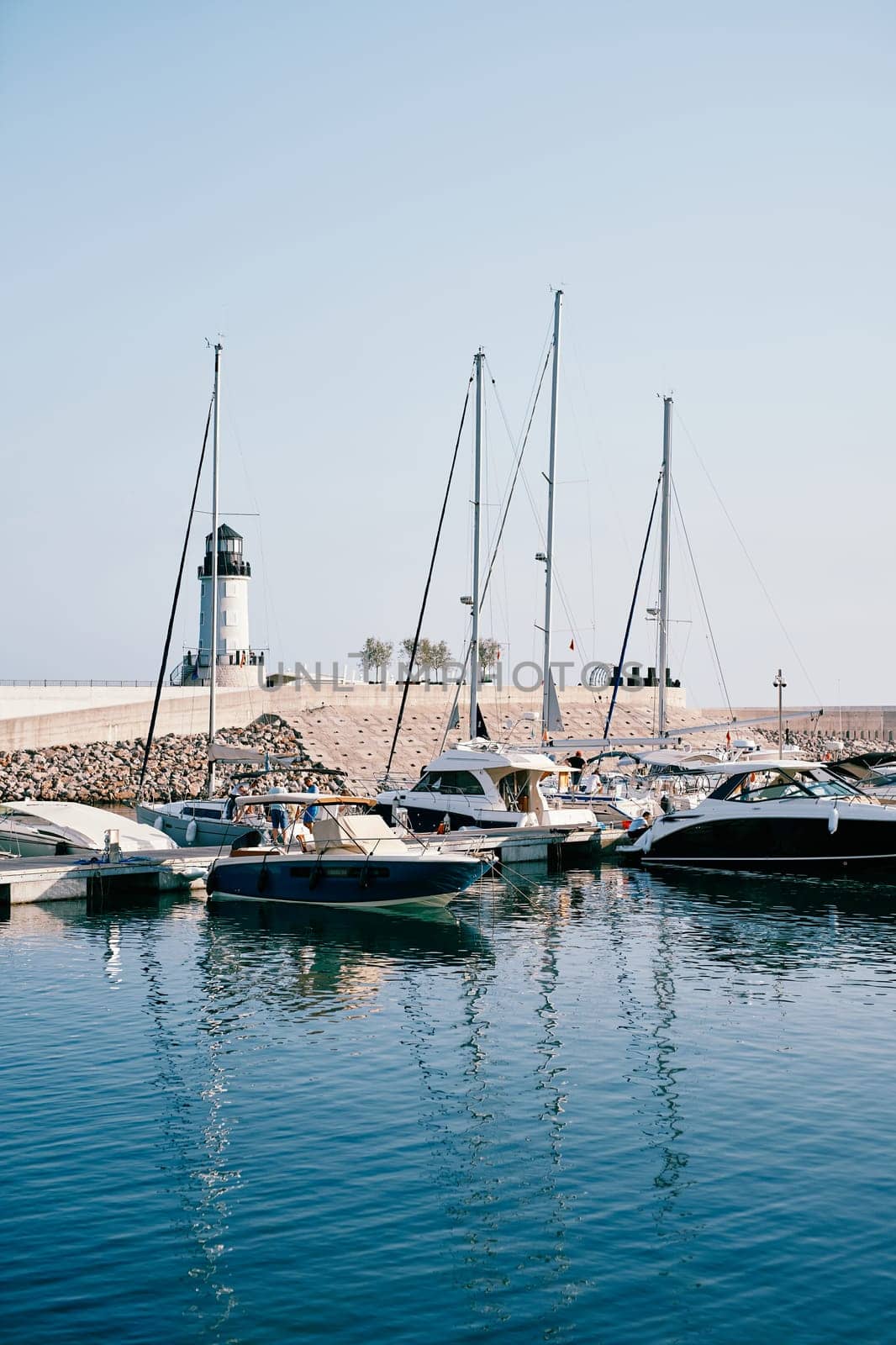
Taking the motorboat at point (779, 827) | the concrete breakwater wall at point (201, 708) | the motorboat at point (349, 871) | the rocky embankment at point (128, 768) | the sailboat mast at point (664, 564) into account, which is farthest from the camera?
the concrete breakwater wall at point (201, 708)

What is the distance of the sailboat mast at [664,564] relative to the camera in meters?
48.3

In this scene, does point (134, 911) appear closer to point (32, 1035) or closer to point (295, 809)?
point (295, 809)

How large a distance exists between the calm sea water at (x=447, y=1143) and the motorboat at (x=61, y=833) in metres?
9.52

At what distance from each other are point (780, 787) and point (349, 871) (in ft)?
46.0

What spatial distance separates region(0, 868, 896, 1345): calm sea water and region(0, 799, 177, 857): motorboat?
375 inches

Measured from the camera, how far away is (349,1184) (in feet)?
40.7

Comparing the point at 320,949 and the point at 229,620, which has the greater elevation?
the point at 229,620

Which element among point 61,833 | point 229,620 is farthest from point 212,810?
point 229,620

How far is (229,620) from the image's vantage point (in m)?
91.1

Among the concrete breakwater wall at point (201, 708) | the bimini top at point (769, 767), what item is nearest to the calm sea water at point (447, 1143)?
the bimini top at point (769, 767)

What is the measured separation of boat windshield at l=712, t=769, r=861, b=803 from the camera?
35.3m

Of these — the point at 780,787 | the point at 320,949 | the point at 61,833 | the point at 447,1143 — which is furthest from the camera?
the point at 780,787

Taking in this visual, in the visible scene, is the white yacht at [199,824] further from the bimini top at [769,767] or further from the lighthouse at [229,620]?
the lighthouse at [229,620]

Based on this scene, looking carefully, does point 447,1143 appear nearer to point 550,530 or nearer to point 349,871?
point 349,871
